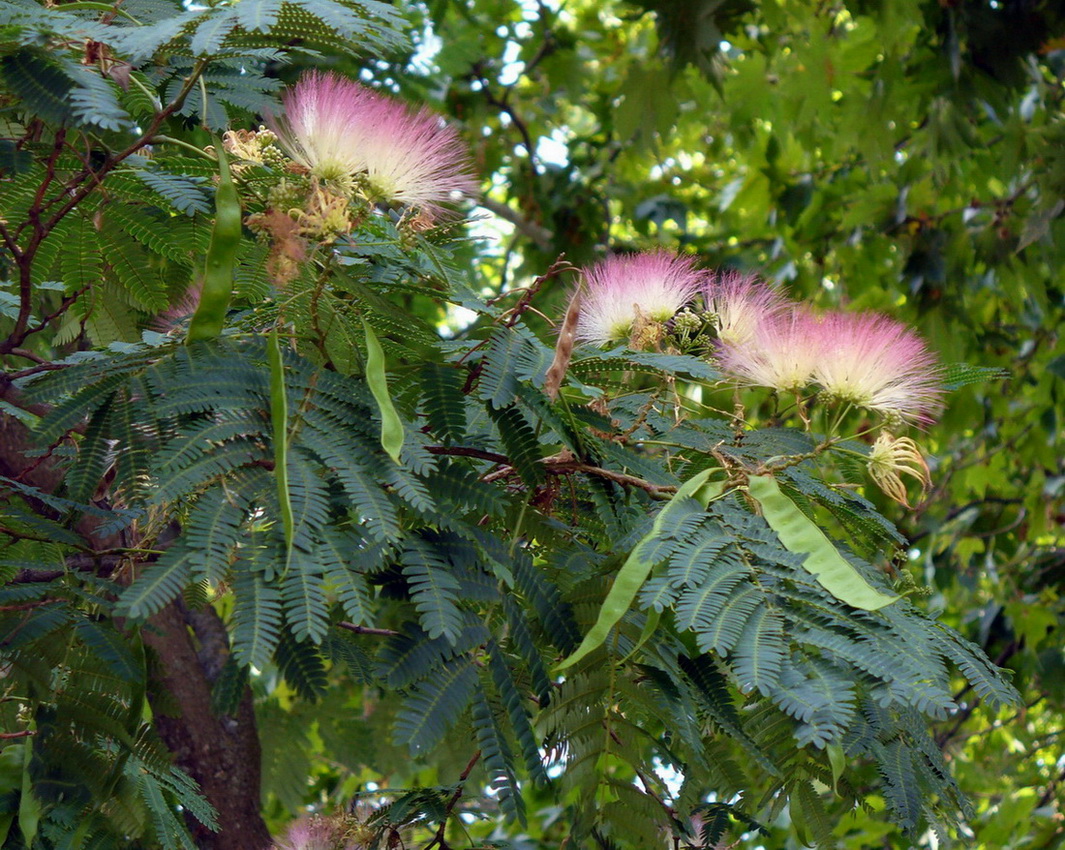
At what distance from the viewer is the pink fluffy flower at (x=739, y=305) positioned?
2.22 m

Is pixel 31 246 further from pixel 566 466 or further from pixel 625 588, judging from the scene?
pixel 625 588

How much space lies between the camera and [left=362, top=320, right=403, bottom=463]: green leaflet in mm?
1608

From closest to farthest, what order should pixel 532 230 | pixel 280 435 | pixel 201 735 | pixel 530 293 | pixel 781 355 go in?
pixel 280 435 → pixel 530 293 → pixel 781 355 → pixel 201 735 → pixel 532 230

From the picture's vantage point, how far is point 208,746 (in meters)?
2.96

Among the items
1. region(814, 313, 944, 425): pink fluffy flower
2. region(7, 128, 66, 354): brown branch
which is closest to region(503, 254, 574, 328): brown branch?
region(814, 313, 944, 425): pink fluffy flower

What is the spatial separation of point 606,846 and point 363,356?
1016 mm

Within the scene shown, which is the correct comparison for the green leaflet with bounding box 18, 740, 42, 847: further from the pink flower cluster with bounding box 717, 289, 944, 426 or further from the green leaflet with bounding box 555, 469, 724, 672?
the pink flower cluster with bounding box 717, 289, 944, 426

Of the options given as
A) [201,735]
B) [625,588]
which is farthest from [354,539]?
[201,735]

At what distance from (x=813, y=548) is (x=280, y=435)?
2.52ft

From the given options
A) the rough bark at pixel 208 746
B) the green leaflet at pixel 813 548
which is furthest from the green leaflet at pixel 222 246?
the rough bark at pixel 208 746

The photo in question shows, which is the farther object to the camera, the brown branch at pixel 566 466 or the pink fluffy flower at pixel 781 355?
the pink fluffy flower at pixel 781 355

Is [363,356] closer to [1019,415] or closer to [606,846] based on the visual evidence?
[606,846]

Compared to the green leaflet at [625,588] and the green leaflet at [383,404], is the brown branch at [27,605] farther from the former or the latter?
the green leaflet at [625,588]

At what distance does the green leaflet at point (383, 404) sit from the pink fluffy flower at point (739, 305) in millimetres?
801
